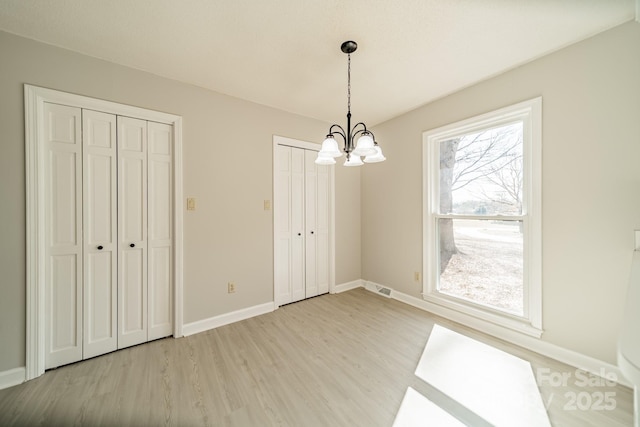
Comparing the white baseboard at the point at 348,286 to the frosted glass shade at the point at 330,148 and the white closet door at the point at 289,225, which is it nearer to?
the white closet door at the point at 289,225

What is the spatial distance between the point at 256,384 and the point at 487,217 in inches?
105

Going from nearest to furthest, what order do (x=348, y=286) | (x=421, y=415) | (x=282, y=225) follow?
1. (x=421, y=415)
2. (x=282, y=225)
3. (x=348, y=286)

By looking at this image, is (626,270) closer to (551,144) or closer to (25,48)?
(551,144)

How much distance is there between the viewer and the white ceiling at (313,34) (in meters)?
1.57

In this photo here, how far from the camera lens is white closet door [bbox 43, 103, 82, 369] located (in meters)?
1.91

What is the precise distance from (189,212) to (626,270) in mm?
3734

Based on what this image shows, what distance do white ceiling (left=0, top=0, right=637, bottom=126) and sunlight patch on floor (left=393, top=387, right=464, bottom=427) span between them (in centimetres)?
264

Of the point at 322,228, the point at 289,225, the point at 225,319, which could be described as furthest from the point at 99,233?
the point at 322,228

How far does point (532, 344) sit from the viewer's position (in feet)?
7.02

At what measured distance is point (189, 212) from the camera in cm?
248

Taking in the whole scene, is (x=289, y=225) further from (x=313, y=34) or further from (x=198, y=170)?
(x=313, y=34)

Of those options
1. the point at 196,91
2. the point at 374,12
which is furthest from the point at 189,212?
the point at 374,12

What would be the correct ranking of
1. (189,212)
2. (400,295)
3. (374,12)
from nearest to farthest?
(374,12) < (189,212) < (400,295)

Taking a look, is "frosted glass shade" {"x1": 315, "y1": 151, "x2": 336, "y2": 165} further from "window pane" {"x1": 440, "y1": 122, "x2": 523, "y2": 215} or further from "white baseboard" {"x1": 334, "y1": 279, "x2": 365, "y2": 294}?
"white baseboard" {"x1": 334, "y1": 279, "x2": 365, "y2": 294}
